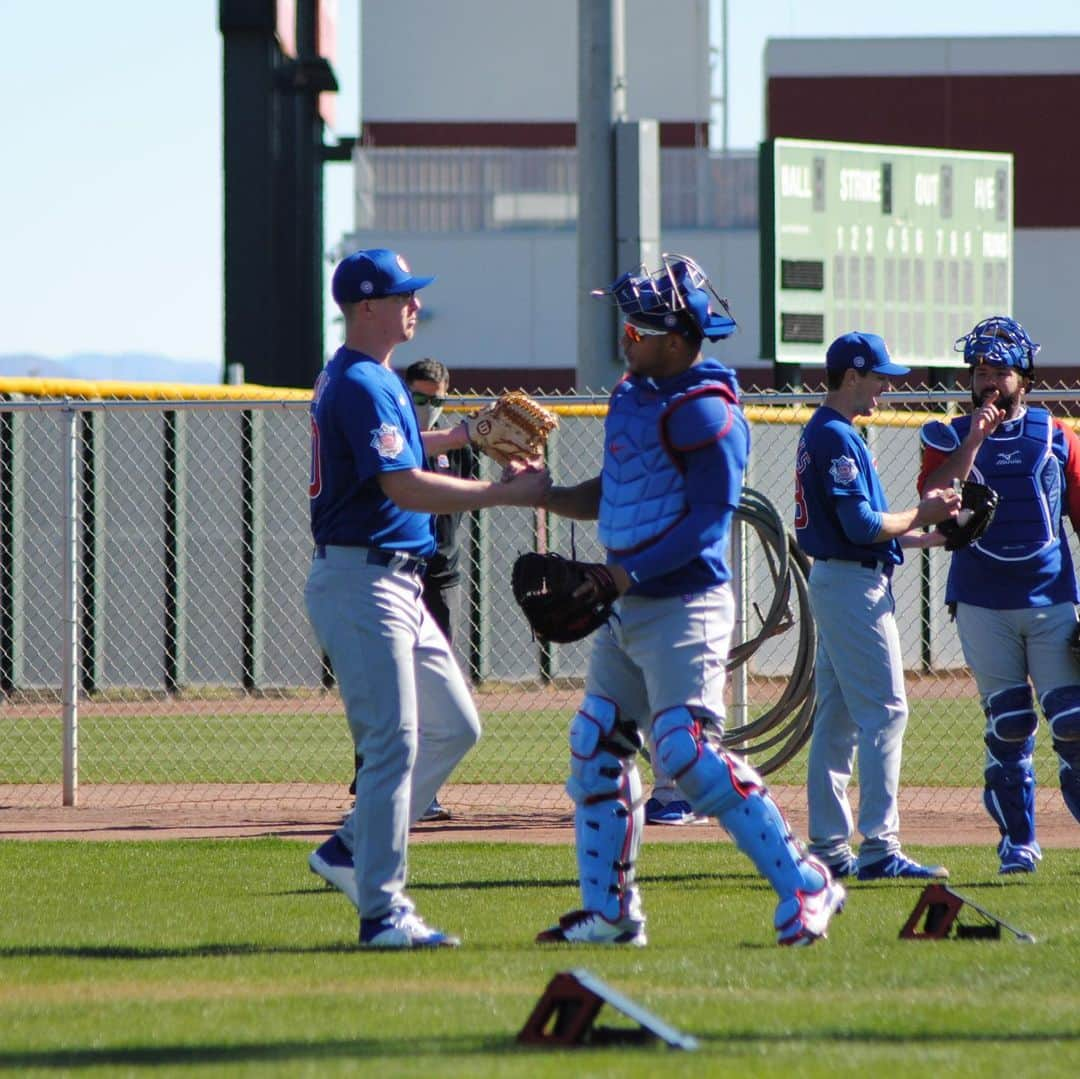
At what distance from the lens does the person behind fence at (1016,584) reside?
311 inches

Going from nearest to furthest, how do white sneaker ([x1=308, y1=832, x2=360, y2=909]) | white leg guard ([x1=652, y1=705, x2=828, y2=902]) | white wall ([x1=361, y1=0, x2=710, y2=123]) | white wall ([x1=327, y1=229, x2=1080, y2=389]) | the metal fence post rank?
white leg guard ([x1=652, y1=705, x2=828, y2=902]), white sneaker ([x1=308, y1=832, x2=360, y2=909]), the metal fence post, white wall ([x1=327, y1=229, x2=1080, y2=389]), white wall ([x1=361, y1=0, x2=710, y2=123])

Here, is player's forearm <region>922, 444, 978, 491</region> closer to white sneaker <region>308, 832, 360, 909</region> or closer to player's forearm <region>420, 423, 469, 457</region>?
player's forearm <region>420, 423, 469, 457</region>

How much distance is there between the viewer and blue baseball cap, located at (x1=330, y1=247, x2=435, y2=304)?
246 inches

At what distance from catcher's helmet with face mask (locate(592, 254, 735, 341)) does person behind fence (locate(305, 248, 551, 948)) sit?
0.61 meters

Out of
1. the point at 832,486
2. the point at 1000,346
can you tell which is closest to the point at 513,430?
the point at 832,486

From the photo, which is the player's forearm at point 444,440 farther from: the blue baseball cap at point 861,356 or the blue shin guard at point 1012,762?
the blue shin guard at point 1012,762

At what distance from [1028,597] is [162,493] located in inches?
403

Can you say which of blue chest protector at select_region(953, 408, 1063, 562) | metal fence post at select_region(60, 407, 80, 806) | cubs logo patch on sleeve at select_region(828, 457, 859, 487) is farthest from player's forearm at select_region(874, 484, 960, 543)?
metal fence post at select_region(60, 407, 80, 806)

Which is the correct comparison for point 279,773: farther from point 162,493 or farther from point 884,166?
point 884,166

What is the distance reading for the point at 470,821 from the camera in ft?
33.0

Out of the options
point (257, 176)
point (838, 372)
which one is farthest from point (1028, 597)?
point (257, 176)

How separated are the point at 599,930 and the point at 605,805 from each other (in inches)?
15.7

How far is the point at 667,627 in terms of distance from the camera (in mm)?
5984

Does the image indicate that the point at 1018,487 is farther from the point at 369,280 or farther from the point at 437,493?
the point at 369,280
